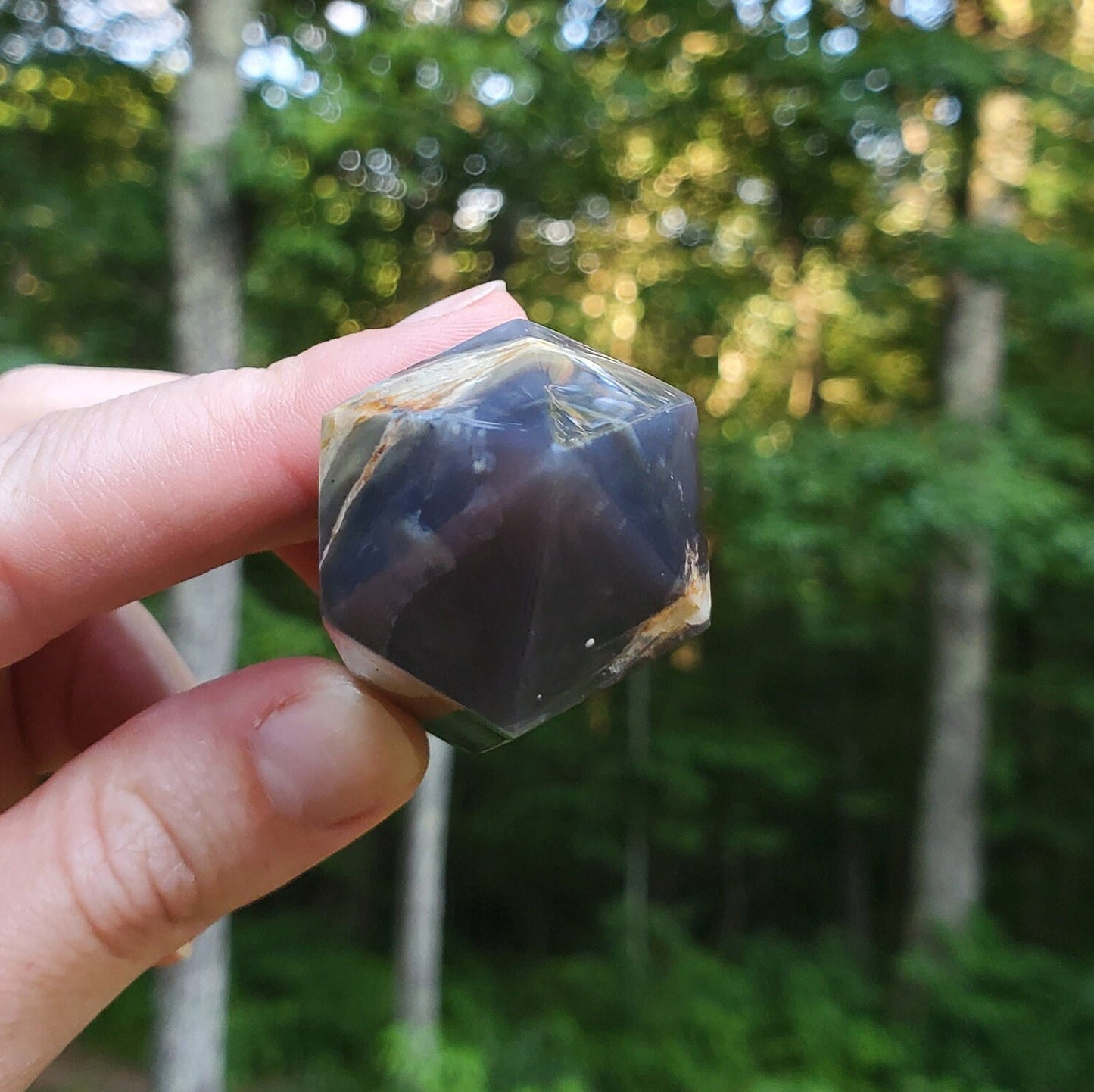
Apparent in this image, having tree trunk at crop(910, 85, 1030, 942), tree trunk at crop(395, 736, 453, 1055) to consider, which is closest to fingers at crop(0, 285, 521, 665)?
tree trunk at crop(395, 736, 453, 1055)

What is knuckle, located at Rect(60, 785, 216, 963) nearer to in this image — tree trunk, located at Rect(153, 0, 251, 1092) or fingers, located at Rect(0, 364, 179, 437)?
fingers, located at Rect(0, 364, 179, 437)

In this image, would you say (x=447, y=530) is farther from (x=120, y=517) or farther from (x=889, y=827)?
(x=889, y=827)

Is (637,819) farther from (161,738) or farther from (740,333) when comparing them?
(161,738)

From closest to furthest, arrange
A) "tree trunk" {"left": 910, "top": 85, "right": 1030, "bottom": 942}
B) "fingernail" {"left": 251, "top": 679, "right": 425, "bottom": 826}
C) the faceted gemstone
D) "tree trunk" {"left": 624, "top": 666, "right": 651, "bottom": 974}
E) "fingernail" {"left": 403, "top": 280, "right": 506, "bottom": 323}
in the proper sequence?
the faceted gemstone, "fingernail" {"left": 251, "top": 679, "right": 425, "bottom": 826}, "fingernail" {"left": 403, "top": 280, "right": 506, "bottom": 323}, "tree trunk" {"left": 910, "top": 85, "right": 1030, "bottom": 942}, "tree trunk" {"left": 624, "top": 666, "right": 651, "bottom": 974}

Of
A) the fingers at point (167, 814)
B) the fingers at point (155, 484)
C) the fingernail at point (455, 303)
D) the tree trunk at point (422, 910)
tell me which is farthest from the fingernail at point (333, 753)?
the tree trunk at point (422, 910)

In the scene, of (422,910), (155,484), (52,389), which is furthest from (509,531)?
(422,910)

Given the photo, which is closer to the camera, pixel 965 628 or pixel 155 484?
pixel 155 484
